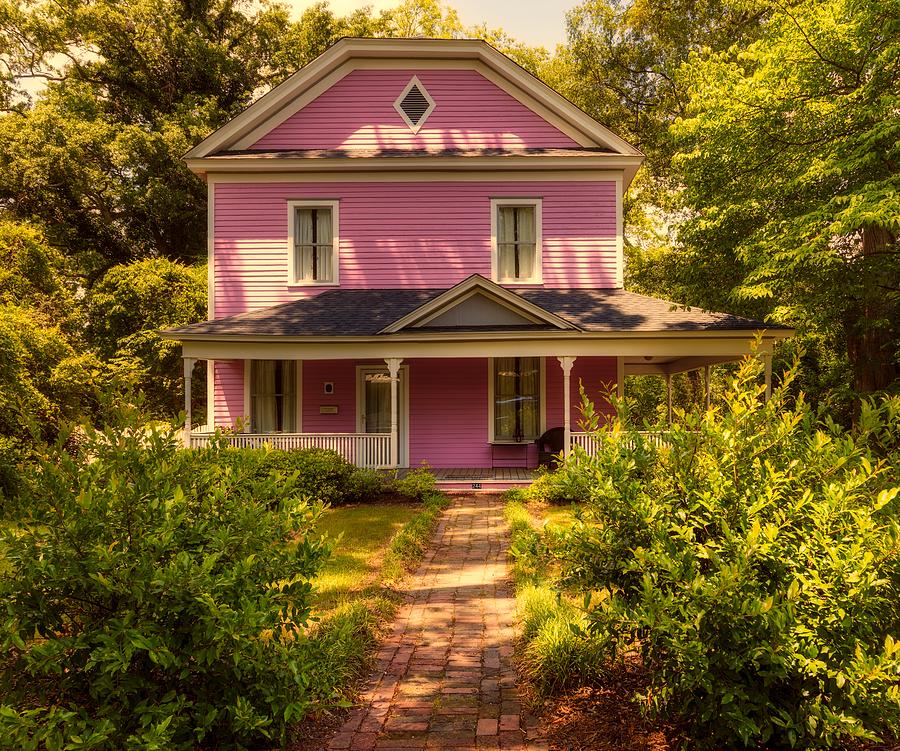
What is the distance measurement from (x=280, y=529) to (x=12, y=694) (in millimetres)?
1524

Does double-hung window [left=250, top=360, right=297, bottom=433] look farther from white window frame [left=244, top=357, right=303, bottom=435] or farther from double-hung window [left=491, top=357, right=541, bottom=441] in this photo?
double-hung window [left=491, top=357, right=541, bottom=441]

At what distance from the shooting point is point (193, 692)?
12.3 feet

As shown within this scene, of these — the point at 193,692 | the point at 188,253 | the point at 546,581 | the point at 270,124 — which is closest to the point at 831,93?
the point at 546,581

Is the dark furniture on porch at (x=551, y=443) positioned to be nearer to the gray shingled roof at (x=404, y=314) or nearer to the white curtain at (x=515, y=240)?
the gray shingled roof at (x=404, y=314)

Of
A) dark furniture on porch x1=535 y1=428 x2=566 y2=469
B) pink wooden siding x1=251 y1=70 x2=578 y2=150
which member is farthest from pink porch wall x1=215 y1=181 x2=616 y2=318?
dark furniture on porch x1=535 y1=428 x2=566 y2=469

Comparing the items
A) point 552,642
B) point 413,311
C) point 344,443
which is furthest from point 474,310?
point 552,642

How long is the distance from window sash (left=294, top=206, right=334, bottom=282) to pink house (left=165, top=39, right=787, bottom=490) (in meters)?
0.04

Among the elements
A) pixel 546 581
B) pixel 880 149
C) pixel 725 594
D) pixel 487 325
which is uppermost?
pixel 880 149

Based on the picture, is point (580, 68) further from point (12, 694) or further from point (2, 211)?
point (12, 694)

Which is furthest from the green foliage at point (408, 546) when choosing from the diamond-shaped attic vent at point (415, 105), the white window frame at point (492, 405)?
the diamond-shaped attic vent at point (415, 105)

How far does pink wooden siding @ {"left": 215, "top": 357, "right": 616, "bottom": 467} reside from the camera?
54.6 feet

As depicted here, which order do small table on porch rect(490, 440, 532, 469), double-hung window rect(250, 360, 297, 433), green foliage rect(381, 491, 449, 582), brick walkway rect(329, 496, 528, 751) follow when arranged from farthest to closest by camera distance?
1. double-hung window rect(250, 360, 297, 433)
2. small table on porch rect(490, 440, 532, 469)
3. green foliage rect(381, 491, 449, 582)
4. brick walkway rect(329, 496, 528, 751)

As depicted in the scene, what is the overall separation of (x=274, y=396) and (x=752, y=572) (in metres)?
14.9

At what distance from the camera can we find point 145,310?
2372cm
